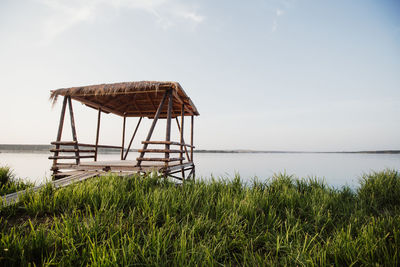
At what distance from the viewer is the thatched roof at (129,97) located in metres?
6.01

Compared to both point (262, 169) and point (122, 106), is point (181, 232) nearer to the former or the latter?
point (122, 106)

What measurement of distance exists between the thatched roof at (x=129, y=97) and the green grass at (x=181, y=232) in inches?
120

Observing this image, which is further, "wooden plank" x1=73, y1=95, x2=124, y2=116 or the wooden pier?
"wooden plank" x1=73, y1=95, x2=124, y2=116

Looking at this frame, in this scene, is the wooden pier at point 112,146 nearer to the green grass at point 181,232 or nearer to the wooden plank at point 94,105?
the wooden plank at point 94,105

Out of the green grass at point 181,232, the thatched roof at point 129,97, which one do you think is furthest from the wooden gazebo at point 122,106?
the green grass at point 181,232

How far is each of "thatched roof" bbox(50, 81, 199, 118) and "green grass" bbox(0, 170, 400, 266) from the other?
10.0ft

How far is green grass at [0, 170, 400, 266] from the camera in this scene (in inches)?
76.0

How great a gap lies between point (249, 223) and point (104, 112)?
9294 millimetres

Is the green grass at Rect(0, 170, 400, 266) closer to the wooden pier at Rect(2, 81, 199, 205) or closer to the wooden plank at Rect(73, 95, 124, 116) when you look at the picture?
the wooden pier at Rect(2, 81, 199, 205)

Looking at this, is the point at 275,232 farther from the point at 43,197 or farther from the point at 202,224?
the point at 43,197

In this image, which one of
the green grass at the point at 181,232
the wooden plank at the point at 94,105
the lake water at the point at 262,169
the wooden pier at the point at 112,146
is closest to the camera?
the green grass at the point at 181,232

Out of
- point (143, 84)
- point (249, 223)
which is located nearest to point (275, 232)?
point (249, 223)

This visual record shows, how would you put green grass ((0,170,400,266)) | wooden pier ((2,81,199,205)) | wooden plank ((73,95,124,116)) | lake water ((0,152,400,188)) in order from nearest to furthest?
green grass ((0,170,400,266)) → wooden pier ((2,81,199,205)) → wooden plank ((73,95,124,116)) → lake water ((0,152,400,188))

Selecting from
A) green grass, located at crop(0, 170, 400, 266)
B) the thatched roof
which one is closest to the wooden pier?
the thatched roof
